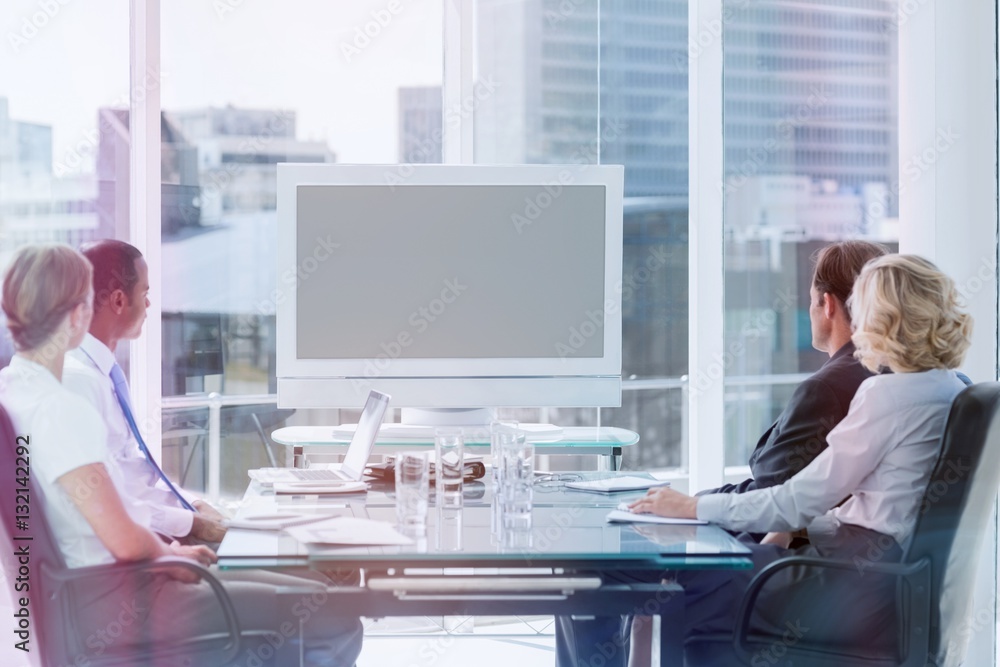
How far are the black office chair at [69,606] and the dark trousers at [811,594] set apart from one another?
91 centimetres

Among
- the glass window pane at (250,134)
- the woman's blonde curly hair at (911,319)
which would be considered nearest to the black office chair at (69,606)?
the woman's blonde curly hair at (911,319)

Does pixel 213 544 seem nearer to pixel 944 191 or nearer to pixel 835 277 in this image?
pixel 835 277

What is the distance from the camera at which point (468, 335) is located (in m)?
3.25

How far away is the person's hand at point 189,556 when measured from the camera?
2098mm

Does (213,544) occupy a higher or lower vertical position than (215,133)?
lower

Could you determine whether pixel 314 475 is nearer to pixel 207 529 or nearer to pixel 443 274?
pixel 207 529

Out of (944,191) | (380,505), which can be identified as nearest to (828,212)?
(944,191)

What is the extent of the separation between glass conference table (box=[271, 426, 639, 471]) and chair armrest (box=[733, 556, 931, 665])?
1.10 meters

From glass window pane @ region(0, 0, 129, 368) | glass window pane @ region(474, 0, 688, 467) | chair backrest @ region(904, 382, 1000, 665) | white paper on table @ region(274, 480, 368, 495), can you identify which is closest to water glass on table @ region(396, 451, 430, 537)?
white paper on table @ region(274, 480, 368, 495)

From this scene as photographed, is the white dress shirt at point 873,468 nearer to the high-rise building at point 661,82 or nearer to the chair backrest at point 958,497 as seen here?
the chair backrest at point 958,497

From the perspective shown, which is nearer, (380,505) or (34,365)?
(34,365)

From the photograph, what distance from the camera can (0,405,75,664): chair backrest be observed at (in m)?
1.88

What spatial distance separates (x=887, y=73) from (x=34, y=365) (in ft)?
A: 11.0

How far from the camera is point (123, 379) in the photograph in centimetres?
242
